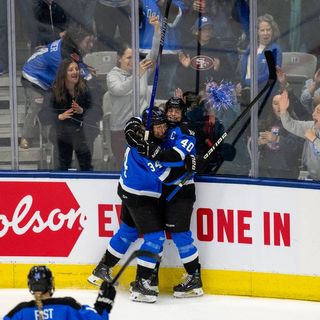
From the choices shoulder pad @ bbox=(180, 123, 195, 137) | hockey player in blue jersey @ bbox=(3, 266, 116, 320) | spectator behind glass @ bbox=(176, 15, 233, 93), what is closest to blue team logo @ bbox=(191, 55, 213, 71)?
spectator behind glass @ bbox=(176, 15, 233, 93)

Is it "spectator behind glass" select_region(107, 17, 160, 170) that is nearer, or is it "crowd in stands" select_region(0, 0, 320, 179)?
"crowd in stands" select_region(0, 0, 320, 179)

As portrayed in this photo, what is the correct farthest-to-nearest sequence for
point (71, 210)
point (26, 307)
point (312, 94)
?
1. point (71, 210)
2. point (312, 94)
3. point (26, 307)

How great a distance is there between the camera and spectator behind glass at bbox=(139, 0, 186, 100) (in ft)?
24.7

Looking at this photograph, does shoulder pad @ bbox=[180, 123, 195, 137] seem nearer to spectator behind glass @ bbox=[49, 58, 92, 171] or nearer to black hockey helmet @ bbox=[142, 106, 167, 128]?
black hockey helmet @ bbox=[142, 106, 167, 128]

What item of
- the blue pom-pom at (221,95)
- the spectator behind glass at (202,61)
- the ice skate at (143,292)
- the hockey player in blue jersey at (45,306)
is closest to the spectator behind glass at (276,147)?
the blue pom-pom at (221,95)

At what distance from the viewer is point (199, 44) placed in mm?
7531

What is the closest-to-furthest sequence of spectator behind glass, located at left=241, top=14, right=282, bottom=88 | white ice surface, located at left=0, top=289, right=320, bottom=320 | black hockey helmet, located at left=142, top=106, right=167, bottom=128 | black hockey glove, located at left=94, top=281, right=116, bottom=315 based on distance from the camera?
black hockey glove, located at left=94, top=281, right=116, bottom=315 → white ice surface, located at left=0, top=289, right=320, bottom=320 → black hockey helmet, located at left=142, top=106, right=167, bottom=128 → spectator behind glass, located at left=241, top=14, right=282, bottom=88

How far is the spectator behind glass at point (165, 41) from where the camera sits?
754 cm

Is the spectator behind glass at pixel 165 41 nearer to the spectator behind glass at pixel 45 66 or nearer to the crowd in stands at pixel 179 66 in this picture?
the crowd in stands at pixel 179 66

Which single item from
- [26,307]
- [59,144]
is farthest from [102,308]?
[59,144]

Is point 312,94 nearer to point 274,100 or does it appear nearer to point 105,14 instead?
point 274,100

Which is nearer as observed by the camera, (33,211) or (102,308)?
(102,308)

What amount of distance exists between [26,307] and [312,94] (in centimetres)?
265

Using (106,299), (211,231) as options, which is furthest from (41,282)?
(211,231)
